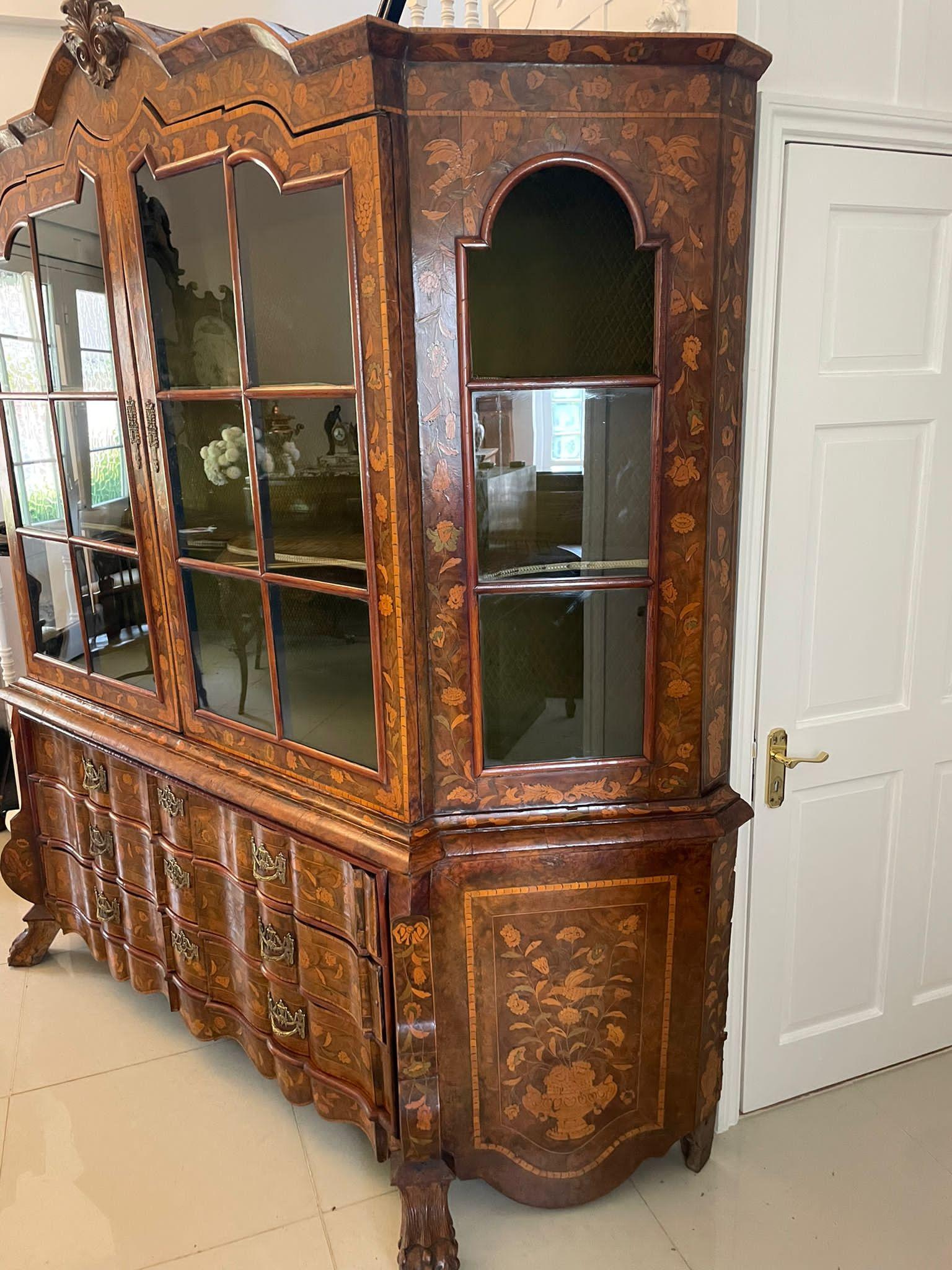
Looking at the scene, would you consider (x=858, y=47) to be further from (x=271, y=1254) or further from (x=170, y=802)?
(x=271, y=1254)

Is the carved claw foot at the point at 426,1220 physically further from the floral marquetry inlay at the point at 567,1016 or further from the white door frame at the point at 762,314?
the white door frame at the point at 762,314

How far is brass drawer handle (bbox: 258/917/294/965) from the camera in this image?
1.94 meters

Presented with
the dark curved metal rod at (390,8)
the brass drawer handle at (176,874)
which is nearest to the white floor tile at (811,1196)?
the brass drawer handle at (176,874)

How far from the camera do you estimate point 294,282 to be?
160cm

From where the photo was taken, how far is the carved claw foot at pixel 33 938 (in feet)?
8.84

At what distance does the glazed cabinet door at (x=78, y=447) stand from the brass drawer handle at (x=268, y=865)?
0.40 metres

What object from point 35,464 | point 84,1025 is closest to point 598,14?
point 35,464

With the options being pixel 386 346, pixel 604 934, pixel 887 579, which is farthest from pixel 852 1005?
pixel 386 346

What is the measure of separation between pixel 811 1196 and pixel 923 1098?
44 cm

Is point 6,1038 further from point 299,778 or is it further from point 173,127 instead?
point 173,127

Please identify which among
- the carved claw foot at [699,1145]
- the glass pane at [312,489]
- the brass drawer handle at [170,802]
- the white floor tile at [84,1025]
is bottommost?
the white floor tile at [84,1025]

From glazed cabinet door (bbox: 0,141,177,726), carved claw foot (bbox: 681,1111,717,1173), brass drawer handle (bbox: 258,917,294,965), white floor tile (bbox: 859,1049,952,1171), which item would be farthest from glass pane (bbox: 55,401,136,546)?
white floor tile (bbox: 859,1049,952,1171)

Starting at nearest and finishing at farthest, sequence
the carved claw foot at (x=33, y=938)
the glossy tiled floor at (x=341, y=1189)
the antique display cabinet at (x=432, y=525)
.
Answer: the antique display cabinet at (x=432, y=525) < the glossy tiled floor at (x=341, y=1189) < the carved claw foot at (x=33, y=938)

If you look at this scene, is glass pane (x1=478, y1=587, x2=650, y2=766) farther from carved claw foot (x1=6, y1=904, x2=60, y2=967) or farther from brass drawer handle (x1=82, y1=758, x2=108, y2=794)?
carved claw foot (x1=6, y1=904, x2=60, y2=967)
